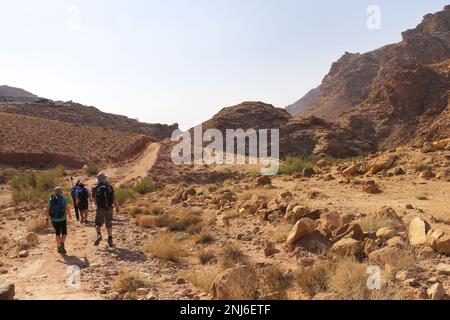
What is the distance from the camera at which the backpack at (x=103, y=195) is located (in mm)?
9828

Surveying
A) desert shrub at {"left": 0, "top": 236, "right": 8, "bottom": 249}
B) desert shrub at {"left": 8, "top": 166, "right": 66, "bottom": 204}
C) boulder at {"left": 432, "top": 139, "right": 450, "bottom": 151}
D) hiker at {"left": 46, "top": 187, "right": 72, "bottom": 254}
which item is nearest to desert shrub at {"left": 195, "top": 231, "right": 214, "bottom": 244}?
hiker at {"left": 46, "top": 187, "right": 72, "bottom": 254}

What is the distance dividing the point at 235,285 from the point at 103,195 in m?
4.81

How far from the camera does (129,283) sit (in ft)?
22.4

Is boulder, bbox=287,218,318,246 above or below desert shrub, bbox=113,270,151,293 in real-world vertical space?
above

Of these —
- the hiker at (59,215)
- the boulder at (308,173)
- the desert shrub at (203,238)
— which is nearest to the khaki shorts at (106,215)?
the hiker at (59,215)

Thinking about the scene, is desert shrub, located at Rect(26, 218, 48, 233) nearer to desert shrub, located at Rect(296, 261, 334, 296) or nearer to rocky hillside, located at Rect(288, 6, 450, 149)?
desert shrub, located at Rect(296, 261, 334, 296)

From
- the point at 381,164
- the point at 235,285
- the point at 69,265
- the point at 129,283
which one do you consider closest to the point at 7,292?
the point at 129,283

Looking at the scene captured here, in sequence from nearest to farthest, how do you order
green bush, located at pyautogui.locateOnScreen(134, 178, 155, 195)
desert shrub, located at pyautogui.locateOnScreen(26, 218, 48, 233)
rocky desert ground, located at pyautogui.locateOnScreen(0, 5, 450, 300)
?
rocky desert ground, located at pyautogui.locateOnScreen(0, 5, 450, 300) → desert shrub, located at pyautogui.locateOnScreen(26, 218, 48, 233) → green bush, located at pyautogui.locateOnScreen(134, 178, 155, 195)

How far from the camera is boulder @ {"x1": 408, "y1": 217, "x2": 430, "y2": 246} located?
712cm

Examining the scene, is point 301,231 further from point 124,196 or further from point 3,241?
point 124,196

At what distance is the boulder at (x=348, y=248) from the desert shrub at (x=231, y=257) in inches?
62.8

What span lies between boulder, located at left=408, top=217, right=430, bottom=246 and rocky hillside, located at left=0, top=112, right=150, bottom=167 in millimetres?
32199

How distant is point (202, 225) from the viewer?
11.5m
